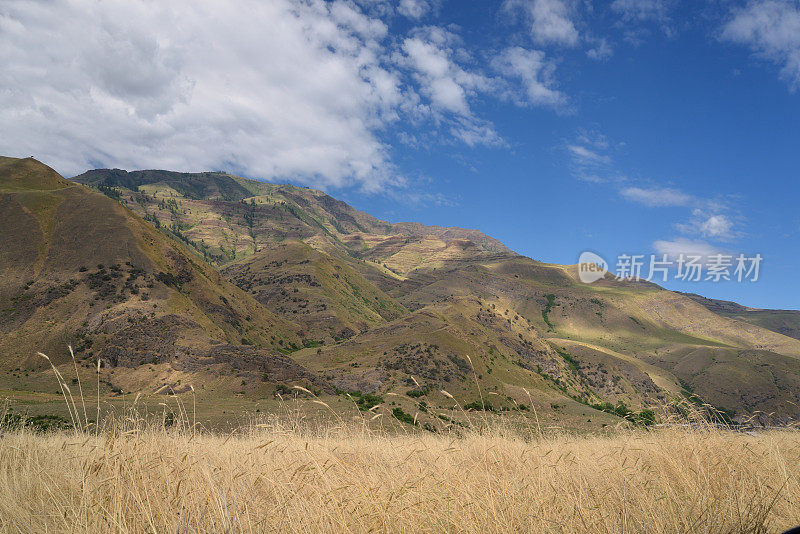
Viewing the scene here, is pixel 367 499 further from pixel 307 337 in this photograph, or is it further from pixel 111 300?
pixel 307 337

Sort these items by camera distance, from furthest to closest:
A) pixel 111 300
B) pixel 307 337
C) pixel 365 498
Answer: pixel 307 337 → pixel 111 300 → pixel 365 498

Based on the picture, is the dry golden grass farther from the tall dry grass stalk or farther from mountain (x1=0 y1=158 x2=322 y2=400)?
mountain (x1=0 y1=158 x2=322 y2=400)

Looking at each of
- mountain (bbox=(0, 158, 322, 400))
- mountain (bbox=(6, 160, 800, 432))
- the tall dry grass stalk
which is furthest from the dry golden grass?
mountain (bbox=(0, 158, 322, 400))

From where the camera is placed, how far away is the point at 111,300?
50969 millimetres

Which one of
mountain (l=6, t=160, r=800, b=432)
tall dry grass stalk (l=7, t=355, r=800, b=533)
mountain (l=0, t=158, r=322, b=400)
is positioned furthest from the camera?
mountain (l=6, t=160, r=800, b=432)

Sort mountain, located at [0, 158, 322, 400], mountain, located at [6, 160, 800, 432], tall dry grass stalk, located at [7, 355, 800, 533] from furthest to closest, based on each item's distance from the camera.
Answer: mountain, located at [6, 160, 800, 432] → mountain, located at [0, 158, 322, 400] → tall dry grass stalk, located at [7, 355, 800, 533]

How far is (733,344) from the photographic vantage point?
162375mm

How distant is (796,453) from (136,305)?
202ft

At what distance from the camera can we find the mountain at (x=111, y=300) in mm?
44375

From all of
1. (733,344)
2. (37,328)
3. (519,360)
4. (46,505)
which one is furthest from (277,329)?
(733,344)

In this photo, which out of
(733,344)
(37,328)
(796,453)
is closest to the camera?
(796,453)

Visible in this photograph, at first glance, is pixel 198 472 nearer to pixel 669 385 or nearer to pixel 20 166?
pixel 20 166

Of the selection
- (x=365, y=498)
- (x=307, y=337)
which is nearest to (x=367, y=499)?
(x=365, y=498)

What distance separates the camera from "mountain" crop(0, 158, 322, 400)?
1747 inches
